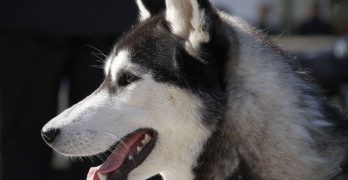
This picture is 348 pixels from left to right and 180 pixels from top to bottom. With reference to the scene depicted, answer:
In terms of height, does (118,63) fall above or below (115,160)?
above

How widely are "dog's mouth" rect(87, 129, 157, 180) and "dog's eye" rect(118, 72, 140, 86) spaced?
20 cm

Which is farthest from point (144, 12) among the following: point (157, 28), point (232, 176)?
point (232, 176)

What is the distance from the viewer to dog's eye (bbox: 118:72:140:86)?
123 inches

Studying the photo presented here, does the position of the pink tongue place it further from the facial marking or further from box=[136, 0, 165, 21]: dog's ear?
box=[136, 0, 165, 21]: dog's ear

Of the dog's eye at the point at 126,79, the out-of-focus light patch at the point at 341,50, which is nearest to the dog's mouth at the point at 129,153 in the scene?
the dog's eye at the point at 126,79

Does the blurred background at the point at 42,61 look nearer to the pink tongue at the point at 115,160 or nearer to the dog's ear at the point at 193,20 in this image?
the pink tongue at the point at 115,160

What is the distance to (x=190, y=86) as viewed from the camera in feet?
9.88

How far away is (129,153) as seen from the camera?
3.10m

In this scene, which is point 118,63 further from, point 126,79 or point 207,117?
point 207,117

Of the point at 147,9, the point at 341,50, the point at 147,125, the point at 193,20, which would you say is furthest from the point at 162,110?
the point at 341,50

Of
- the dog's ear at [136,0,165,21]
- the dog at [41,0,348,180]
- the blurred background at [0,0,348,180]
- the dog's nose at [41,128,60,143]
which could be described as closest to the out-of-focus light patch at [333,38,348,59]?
the blurred background at [0,0,348,180]

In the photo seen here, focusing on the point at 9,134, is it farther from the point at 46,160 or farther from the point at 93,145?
the point at 93,145

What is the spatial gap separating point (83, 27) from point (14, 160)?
789mm

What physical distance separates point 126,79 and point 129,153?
29 cm
